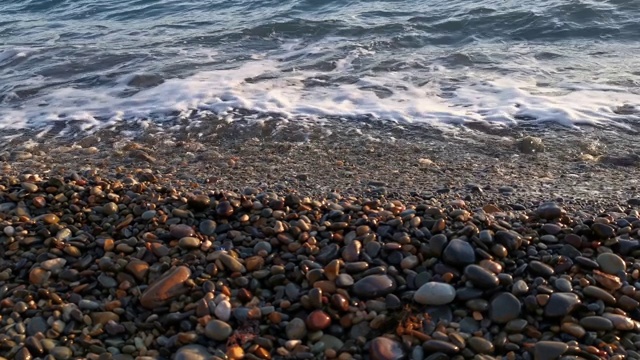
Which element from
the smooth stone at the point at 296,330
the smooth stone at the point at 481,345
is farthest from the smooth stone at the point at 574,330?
the smooth stone at the point at 296,330

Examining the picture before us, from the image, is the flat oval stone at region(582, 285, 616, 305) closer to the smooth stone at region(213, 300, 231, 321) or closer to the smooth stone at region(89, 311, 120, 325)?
the smooth stone at region(213, 300, 231, 321)

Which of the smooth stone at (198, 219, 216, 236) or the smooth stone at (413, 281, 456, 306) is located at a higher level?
the smooth stone at (198, 219, 216, 236)

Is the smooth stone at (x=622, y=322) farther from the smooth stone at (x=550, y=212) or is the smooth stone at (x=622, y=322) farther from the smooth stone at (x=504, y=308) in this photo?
the smooth stone at (x=550, y=212)

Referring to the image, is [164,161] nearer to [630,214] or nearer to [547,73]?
[630,214]

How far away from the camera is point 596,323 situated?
104 inches

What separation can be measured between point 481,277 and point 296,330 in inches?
35.8

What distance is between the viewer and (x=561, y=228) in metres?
3.34

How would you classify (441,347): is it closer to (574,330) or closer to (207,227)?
(574,330)

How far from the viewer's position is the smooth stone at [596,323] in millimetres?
2633

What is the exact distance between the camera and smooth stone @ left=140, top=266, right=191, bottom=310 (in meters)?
2.93

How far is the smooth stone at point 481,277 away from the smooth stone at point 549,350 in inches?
15.4

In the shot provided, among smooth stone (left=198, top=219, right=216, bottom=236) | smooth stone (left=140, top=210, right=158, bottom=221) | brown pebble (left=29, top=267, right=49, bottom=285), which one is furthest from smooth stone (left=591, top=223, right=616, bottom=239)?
brown pebble (left=29, top=267, right=49, bottom=285)

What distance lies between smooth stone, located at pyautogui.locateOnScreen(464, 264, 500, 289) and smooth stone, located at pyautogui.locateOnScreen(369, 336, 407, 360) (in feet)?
1.73

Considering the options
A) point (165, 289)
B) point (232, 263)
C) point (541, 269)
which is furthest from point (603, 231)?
point (165, 289)
